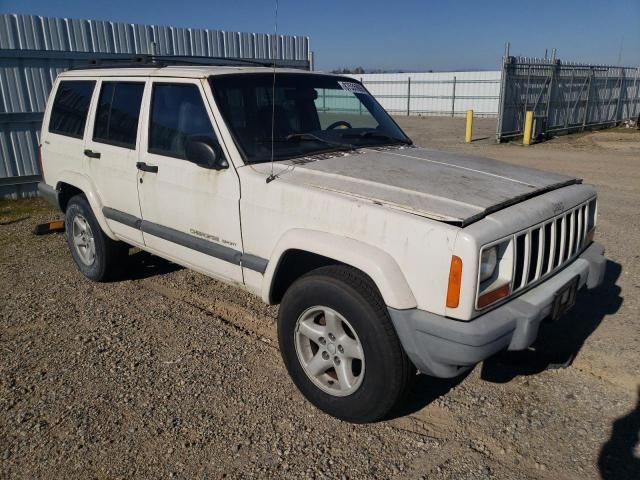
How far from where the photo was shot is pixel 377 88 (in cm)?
3428

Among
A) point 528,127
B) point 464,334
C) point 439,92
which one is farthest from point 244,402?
point 439,92

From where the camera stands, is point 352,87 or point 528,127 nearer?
point 352,87

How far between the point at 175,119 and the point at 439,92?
3084 centimetres

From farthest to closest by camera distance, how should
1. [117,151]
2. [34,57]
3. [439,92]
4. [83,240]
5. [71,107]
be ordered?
[439,92]
[34,57]
[83,240]
[71,107]
[117,151]

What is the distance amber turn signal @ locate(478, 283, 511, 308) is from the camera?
2.56 meters

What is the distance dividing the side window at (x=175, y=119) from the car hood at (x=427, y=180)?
2.51 feet

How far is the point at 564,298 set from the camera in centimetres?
300

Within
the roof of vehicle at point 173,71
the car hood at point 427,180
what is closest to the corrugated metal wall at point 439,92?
the roof of vehicle at point 173,71

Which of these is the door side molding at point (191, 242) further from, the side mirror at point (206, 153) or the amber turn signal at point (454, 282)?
the amber turn signal at point (454, 282)

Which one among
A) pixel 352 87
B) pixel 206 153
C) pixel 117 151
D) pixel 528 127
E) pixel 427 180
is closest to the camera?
pixel 427 180

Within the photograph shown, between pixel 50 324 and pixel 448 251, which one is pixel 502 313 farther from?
pixel 50 324

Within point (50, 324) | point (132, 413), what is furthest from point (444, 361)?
point (50, 324)

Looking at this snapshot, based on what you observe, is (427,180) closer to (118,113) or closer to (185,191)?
(185,191)

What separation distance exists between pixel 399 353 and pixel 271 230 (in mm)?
1084
